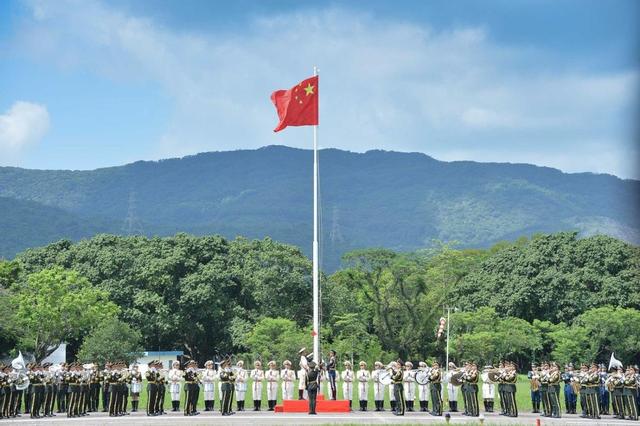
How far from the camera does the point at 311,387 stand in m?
29.6

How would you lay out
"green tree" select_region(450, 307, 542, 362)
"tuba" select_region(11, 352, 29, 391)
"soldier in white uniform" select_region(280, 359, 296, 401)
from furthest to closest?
"green tree" select_region(450, 307, 542, 362) < "soldier in white uniform" select_region(280, 359, 296, 401) < "tuba" select_region(11, 352, 29, 391)

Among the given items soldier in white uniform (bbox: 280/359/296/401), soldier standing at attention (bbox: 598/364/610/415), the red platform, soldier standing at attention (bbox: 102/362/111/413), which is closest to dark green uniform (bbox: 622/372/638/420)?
soldier standing at attention (bbox: 598/364/610/415)

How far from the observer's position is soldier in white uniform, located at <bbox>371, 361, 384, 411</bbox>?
3195 centimetres

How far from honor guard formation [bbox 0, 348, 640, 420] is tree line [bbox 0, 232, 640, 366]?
88.1 ft

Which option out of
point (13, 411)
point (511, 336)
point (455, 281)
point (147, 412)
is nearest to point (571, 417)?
point (147, 412)

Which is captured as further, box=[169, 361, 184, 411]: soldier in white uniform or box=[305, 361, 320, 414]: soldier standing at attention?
box=[169, 361, 184, 411]: soldier in white uniform

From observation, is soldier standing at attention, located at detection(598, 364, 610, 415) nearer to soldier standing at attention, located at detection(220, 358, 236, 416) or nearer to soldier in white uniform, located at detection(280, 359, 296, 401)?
soldier in white uniform, located at detection(280, 359, 296, 401)

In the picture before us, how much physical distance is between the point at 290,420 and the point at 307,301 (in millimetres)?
43864

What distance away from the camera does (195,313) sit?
7062cm

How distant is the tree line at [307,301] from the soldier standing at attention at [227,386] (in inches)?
1096

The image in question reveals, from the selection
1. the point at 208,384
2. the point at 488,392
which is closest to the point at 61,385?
the point at 208,384

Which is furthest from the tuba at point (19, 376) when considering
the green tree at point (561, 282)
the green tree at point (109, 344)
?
the green tree at point (561, 282)

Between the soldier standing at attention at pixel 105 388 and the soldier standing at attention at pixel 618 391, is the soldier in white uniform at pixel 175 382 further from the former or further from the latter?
the soldier standing at attention at pixel 618 391

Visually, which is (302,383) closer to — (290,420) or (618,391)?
(290,420)
